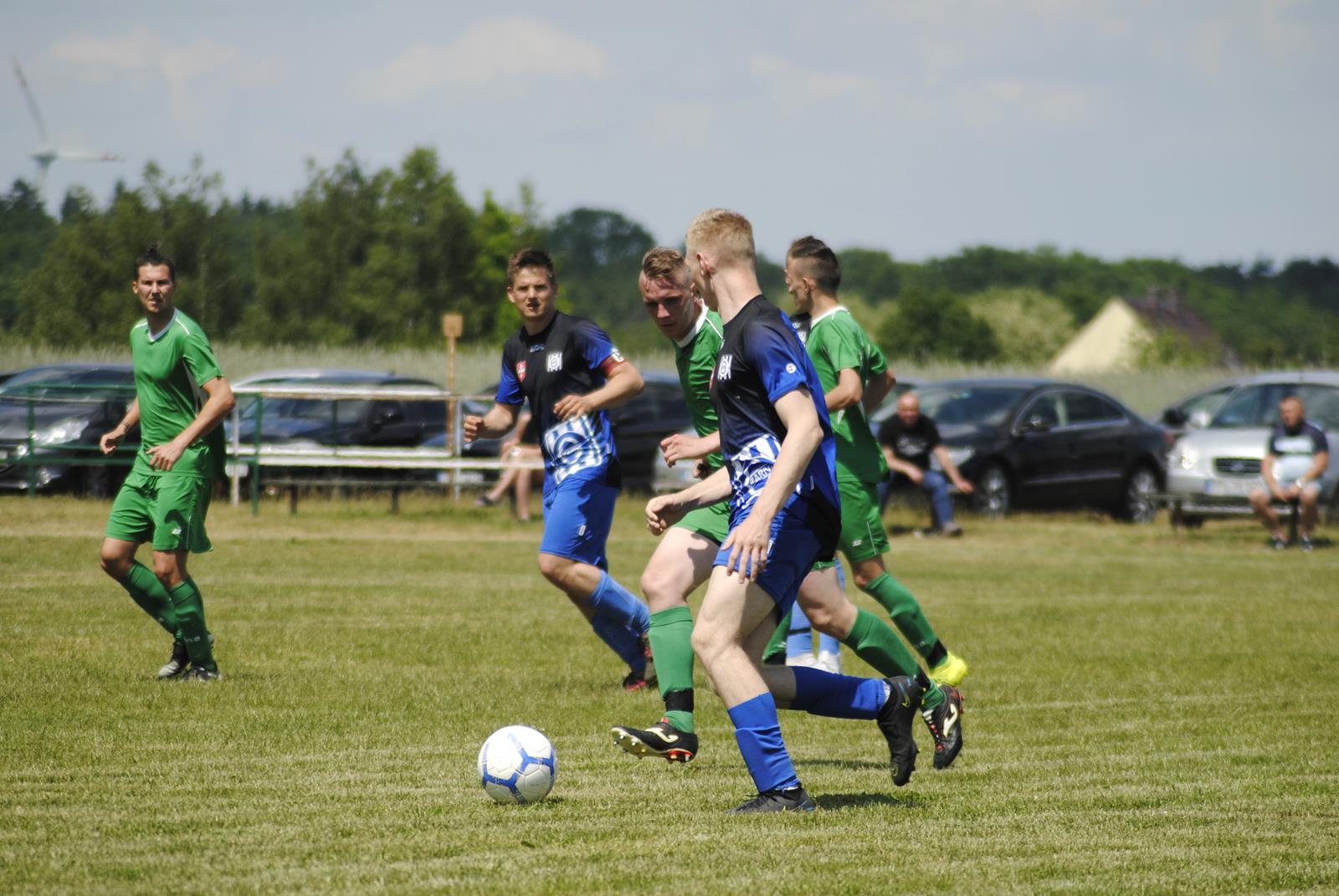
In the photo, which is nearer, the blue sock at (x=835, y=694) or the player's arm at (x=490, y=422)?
the blue sock at (x=835, y=694)

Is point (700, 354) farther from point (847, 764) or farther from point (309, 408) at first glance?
point (309, 408)

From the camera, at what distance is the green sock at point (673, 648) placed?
6316 millimetres

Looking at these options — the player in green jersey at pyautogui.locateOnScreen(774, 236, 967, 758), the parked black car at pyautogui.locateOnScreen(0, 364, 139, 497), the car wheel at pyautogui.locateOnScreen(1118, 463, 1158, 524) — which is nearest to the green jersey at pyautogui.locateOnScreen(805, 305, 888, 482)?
the player in green jersey at pyautogui.locateOnScreen(774, 236, 967, 758)

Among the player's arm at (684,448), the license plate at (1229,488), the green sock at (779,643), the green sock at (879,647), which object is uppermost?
the player's arm at (684,448)

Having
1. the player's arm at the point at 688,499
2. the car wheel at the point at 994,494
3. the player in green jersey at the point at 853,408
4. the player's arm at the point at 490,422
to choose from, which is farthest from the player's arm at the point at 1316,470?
the player's arm at the point at 688,499

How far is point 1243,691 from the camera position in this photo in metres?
9.41

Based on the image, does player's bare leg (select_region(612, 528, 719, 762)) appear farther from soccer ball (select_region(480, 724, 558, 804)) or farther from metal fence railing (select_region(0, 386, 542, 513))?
metal fence railing (select_region(0, 386, 542, 513))

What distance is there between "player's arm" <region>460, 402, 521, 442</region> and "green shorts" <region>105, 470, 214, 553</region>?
4.96 ft

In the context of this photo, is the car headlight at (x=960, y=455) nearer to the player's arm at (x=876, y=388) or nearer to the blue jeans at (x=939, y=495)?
the blue jeans at (x=939, y=495)

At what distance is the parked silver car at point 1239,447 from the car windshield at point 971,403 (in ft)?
7.56

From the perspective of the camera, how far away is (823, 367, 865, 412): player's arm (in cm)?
786

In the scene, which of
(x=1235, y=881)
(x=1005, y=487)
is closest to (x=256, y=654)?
(x=1235, y=881)

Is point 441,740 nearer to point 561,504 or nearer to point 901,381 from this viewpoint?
point 561,504

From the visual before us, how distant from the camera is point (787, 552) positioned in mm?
5547
